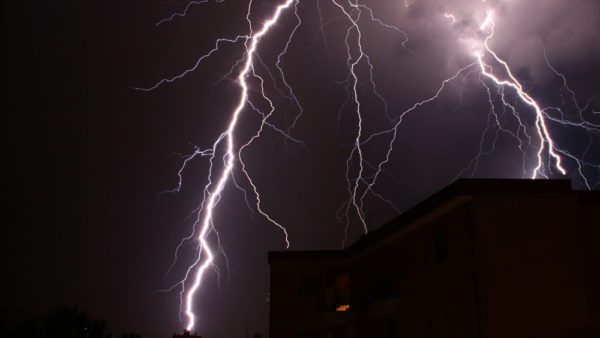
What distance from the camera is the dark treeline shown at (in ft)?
91.8

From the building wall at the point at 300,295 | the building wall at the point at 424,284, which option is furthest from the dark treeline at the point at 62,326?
the building wall at the point at 424,284

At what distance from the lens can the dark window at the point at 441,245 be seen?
32.7ft

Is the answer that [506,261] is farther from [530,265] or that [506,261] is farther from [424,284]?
[424,284]

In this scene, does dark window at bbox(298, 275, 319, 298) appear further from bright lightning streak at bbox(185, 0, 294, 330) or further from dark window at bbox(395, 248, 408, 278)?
dark window at bbox(395, 248, 408, 278)

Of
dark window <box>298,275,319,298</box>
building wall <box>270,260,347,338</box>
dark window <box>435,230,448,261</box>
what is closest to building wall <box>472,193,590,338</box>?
dark window <box>435,230,448,261</box>

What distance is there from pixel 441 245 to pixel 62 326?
27.7m

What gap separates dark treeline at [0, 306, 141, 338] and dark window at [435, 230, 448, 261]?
76.2ft

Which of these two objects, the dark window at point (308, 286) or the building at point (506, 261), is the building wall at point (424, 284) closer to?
the building at point (506, 261)

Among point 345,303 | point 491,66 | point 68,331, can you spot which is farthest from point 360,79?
point 68,331

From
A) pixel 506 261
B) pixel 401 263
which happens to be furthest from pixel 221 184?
pixel 506 261

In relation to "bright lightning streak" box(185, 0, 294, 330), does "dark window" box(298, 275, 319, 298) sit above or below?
below

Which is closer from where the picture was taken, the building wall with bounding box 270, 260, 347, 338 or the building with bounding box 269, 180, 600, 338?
the building with bounding box 269, 180, 600, 338

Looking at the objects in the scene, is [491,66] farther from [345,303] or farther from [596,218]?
[596,218]

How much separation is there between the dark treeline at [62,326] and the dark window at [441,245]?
23.2 meters
